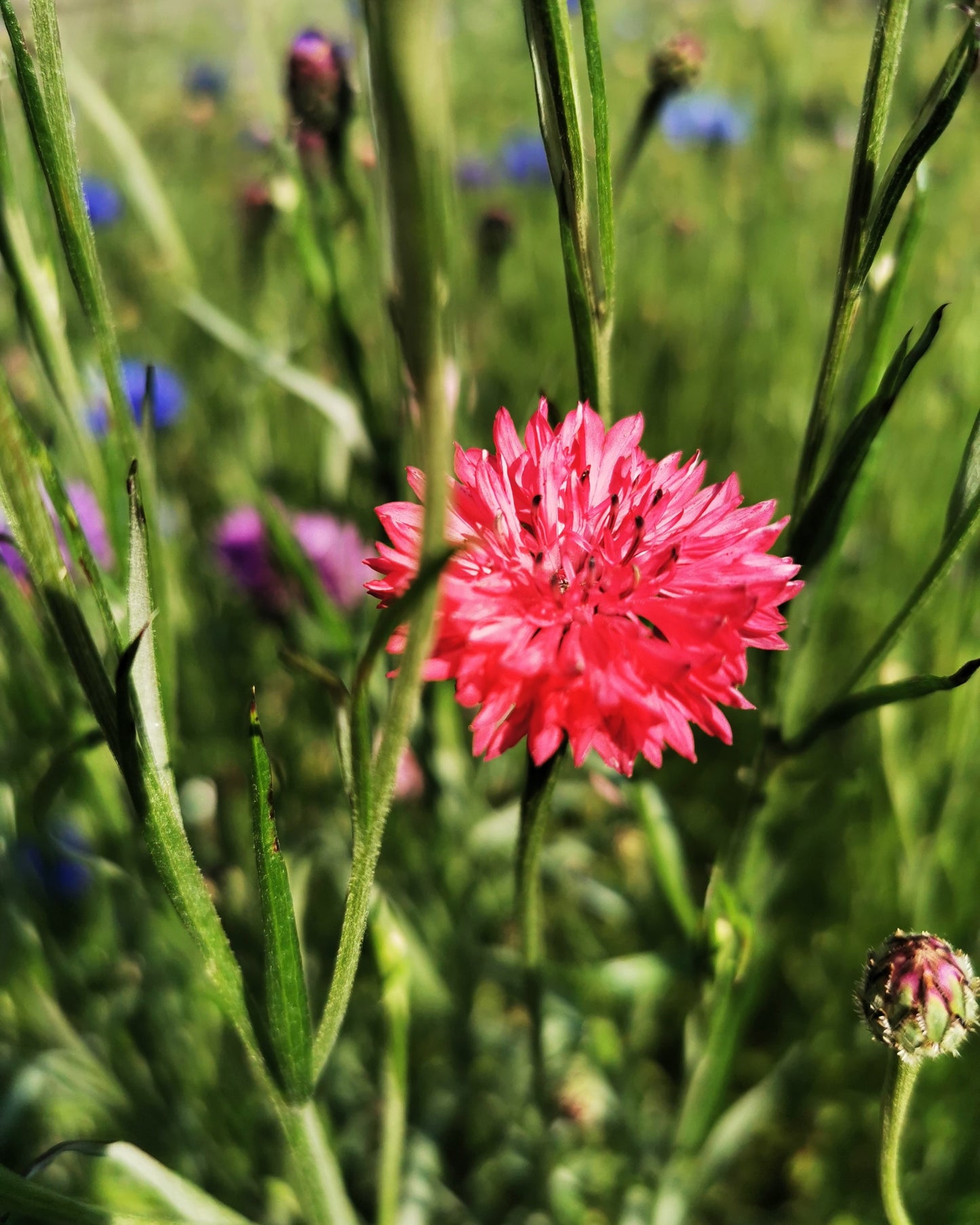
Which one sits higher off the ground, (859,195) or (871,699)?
(859,195)

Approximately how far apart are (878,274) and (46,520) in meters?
0.45

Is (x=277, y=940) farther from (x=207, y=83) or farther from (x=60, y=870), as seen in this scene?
(x=207, y=83)

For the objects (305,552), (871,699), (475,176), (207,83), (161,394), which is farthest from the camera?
(207,83)

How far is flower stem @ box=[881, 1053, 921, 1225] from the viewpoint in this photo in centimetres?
44

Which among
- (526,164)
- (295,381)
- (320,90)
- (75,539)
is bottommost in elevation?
(75,539)

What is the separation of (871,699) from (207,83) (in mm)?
3047

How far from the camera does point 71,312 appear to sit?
1193mm

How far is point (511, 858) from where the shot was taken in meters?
0.99

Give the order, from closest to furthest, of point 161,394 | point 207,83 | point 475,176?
point 161,394
point 475,176
point 207,83

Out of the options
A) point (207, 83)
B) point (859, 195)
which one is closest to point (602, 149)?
point (859, 195)

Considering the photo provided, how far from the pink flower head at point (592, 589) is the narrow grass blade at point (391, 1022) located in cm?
18

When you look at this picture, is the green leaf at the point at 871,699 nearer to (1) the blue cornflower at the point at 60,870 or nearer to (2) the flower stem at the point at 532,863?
(2) the flower stem at the point at 532,863

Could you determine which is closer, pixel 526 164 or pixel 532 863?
pixel 532 863

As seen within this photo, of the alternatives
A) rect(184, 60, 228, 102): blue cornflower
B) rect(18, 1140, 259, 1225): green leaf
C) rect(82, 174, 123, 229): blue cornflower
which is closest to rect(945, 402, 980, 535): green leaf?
rect(18, 1140, 259, 1225): green leaf
